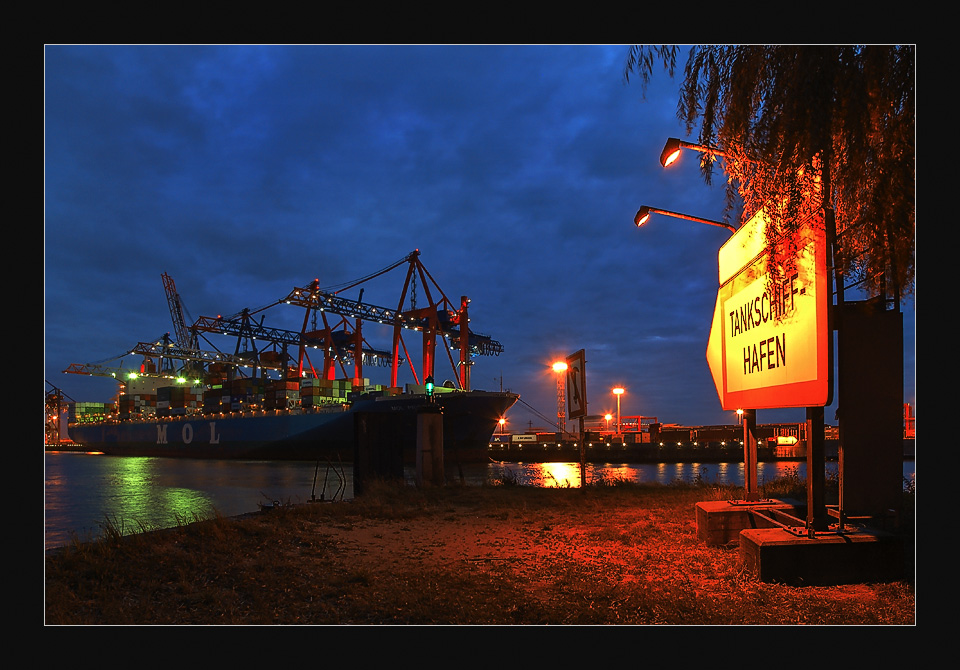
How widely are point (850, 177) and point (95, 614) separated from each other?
6.97 meters

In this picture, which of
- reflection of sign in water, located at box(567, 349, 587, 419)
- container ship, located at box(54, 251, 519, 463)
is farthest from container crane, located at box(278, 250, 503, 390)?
reflection of sign in water, located at box(567, 349, 587, 419)

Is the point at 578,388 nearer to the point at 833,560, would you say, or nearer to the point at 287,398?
the point at 833,560

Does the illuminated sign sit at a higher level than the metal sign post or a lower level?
higher

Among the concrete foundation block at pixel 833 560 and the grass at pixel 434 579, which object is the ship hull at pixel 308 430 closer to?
the grass at pixel 434 579

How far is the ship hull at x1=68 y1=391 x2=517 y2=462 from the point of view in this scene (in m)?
41.3

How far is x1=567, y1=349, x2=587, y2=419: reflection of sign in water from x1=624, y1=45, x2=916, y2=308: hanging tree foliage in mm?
6091

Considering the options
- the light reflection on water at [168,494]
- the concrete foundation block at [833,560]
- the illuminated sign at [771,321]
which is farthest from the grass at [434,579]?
the light reflection on water at [168,494]

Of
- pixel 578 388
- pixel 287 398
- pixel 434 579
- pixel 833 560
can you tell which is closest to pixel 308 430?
pixel 287 398

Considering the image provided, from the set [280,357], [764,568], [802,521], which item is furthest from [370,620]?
[280,357]

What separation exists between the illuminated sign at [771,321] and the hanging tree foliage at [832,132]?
0.37m

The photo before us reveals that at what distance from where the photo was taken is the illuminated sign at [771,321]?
16.0 ft

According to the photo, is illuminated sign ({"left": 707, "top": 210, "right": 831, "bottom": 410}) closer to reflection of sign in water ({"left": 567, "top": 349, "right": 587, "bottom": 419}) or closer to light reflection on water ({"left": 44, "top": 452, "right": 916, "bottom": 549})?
reflection of sign in water ({"left": 567, "top": 349, "right": 587, "bottom": 419})

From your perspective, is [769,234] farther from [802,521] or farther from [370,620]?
[370,620]

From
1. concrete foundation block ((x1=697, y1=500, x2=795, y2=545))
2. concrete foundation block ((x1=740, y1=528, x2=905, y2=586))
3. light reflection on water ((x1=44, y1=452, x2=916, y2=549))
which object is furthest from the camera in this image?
light reflection on water ((x1=44, y1=452, x2=916, y2=549))
